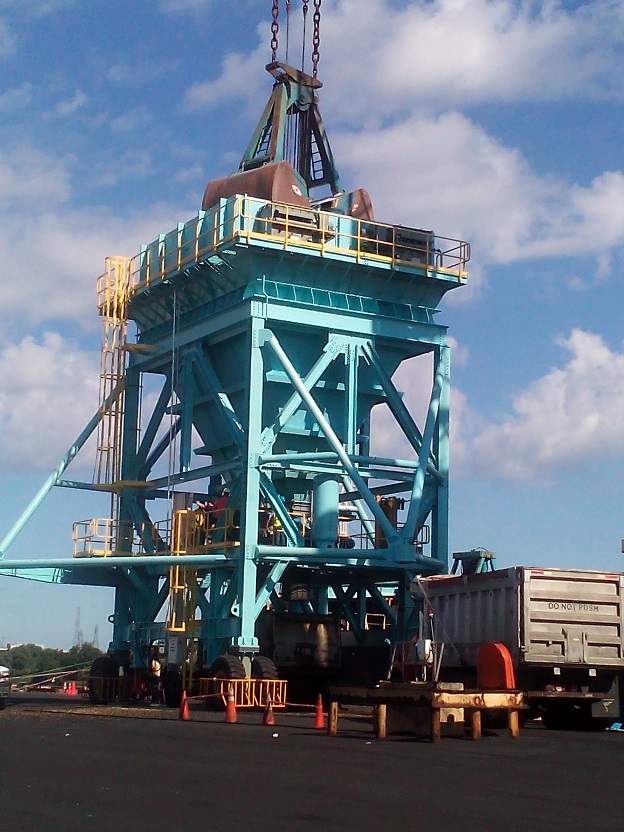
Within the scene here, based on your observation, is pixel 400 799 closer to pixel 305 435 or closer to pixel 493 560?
pixel 493 560

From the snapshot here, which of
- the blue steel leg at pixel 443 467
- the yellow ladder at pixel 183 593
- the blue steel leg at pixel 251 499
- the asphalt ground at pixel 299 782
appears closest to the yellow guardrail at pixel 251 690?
the blue steel leg at pixel 251 499

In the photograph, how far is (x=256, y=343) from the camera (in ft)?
118

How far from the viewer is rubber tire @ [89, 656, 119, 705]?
132 feet

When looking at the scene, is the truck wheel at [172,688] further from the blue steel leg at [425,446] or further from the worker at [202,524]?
the blue steel leg at [425,446]

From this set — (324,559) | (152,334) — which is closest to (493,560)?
(324,559)

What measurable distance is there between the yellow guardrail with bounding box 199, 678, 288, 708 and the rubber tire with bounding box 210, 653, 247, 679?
10.8 inches

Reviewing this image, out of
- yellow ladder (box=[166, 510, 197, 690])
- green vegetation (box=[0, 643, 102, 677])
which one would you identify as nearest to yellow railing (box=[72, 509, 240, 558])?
yellow ladder (box=[166, 510, 197, 690])

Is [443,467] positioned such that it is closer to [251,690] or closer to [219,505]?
[219,505]

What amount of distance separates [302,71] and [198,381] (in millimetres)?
10895

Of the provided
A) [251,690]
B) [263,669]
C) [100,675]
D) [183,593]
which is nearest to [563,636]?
[251,690]

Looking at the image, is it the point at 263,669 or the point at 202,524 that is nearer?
the point at 263,669

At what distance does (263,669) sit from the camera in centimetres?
3338

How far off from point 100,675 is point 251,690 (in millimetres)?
9683

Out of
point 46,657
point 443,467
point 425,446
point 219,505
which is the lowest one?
point 46,657
